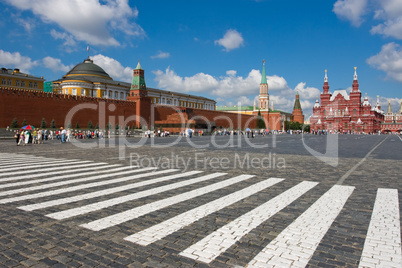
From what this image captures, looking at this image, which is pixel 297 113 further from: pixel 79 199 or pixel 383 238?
pixel 383 238

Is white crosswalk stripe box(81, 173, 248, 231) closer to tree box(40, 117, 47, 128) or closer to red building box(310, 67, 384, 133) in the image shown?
tree box(40, 117, 47, 128)

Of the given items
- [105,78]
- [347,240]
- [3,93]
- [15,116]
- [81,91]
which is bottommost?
[347,240]

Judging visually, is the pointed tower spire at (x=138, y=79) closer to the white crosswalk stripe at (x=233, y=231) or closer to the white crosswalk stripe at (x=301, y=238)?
the white crosswalk stripe at (x=233, y=231)

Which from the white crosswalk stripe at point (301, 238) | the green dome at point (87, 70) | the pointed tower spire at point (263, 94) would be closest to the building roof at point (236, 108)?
the pointed tower spire at point (263, 94)

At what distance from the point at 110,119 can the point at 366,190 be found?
42738 mm

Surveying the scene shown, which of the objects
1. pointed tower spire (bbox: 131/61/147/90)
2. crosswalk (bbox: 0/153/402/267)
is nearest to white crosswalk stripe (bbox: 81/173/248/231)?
crosswalk (bbox: 0/153/402/267)

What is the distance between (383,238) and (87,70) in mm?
69450

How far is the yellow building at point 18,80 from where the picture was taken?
52.8m

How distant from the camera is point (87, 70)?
65562 millimetres

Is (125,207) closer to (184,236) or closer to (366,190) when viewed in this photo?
(184,236)

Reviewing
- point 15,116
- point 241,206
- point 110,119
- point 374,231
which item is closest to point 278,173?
point 241,206

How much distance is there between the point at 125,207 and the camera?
14.6 ft

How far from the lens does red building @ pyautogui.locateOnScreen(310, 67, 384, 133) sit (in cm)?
8894

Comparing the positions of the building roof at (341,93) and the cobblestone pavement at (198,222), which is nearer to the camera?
the cobblestone pavement at (198,222)
